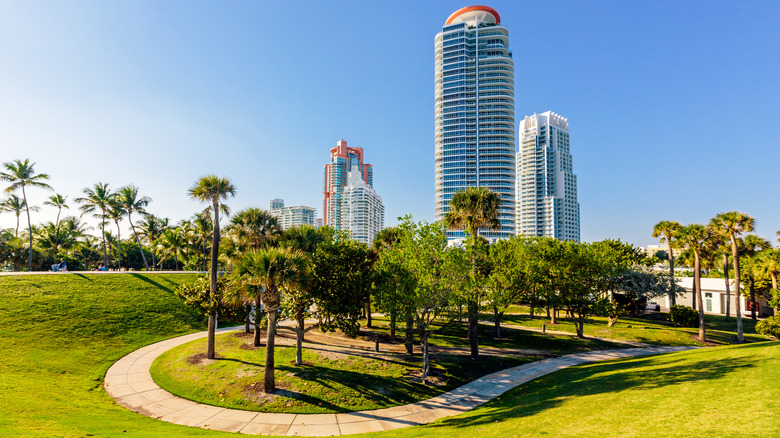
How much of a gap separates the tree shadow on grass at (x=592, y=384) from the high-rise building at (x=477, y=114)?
154428 mm

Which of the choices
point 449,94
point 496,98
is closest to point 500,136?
point 496,98

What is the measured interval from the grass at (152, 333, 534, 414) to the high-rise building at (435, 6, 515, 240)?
151378mm

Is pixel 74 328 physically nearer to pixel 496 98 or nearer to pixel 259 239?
pixel 259 239

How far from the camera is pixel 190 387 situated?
19.9 meters

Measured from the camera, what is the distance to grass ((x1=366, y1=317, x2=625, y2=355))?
32.5 meters

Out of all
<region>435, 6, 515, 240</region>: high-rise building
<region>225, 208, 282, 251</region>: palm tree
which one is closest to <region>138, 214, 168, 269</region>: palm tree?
<region>225, 208, 282, 251</region>: palm tree

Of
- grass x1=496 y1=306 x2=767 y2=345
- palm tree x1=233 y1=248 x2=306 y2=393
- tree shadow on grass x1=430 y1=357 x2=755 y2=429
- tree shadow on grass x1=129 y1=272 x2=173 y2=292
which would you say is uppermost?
palm tree x1=233 y1=248 x2=306 y2=393

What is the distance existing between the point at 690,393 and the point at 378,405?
14529 millimetres

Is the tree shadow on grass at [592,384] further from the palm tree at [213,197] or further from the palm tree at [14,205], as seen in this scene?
the palm tree at [14,205]

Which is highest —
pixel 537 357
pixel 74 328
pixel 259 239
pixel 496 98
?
pixel 496 98

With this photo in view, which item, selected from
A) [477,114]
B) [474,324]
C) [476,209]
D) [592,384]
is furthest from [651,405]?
[477,114]

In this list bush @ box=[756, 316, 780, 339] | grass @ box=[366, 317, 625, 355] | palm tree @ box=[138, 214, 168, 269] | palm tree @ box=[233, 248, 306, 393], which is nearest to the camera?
palm tree @ box=[233, 248, 306, 393]

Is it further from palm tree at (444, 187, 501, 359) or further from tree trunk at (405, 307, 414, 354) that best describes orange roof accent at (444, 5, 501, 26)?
tree trunk at (405, 307, 414, 354)

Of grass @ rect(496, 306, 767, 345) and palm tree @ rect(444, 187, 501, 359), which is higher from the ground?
palm tree @ rect(444, 187, 501, 359)
